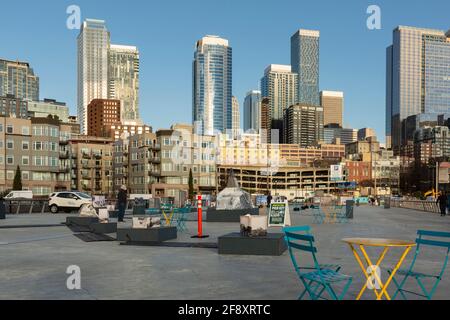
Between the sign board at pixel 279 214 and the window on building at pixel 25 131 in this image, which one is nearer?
the sign board at pixel 279 214

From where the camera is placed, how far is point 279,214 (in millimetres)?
21500

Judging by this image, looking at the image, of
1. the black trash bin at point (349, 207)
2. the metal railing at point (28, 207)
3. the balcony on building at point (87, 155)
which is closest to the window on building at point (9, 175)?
the balcony on building at point (87, 155)

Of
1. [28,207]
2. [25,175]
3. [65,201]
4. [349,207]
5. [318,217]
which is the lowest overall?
[28,207]

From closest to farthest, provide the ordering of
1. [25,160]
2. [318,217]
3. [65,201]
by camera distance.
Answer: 1. [318,217]
2. [65,201]
3. [25,160]

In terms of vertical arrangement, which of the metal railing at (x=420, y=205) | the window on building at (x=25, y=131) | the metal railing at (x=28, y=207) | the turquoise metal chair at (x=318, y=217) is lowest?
the metal railing at (x=420, y=205)

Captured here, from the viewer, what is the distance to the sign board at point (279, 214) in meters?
21.4

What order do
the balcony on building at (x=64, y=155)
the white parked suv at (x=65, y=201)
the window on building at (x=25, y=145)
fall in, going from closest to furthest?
1. the white parked suv at (x=65, y=201)
2. the window on building at (x=25, y=145)
3. the balcony on building at (x=64, y=155)

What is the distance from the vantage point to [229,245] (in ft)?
40.1

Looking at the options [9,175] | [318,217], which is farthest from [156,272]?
[9,175]

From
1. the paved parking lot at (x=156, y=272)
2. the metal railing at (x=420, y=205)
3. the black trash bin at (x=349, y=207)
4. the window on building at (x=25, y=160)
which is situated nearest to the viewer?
the paved parking lot at (x=156, y=272)

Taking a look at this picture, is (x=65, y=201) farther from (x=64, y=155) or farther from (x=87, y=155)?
(x=87, y=155)

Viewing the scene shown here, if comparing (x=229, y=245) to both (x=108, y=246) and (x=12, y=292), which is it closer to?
(x=108, y=246)

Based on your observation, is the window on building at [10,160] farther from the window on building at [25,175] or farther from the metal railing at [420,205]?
the metal railing at [420,205]
